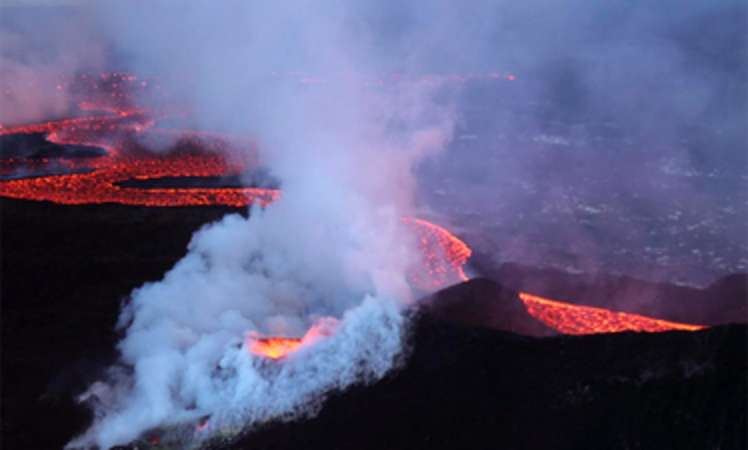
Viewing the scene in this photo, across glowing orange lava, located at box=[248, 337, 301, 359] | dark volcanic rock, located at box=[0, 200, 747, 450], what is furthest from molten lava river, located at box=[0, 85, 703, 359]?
dark volcanic rock, located at box=[0, 200, 747, 450]

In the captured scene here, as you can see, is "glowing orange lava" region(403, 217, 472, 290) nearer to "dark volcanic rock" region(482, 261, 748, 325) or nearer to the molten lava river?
the molten lava river

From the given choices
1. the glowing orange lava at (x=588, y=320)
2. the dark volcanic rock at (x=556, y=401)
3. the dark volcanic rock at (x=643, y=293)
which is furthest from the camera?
the dark volcanic rock at (x=643, y=293)

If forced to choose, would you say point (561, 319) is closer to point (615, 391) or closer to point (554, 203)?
point (615, 391)

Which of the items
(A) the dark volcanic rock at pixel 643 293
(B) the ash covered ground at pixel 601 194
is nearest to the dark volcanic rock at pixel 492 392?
(A) the dark volcanic rock at pixel 643 293

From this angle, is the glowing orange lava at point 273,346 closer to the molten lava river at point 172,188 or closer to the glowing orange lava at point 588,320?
the molten lava river at point 172,188

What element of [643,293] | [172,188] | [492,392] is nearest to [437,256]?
[643,293]
